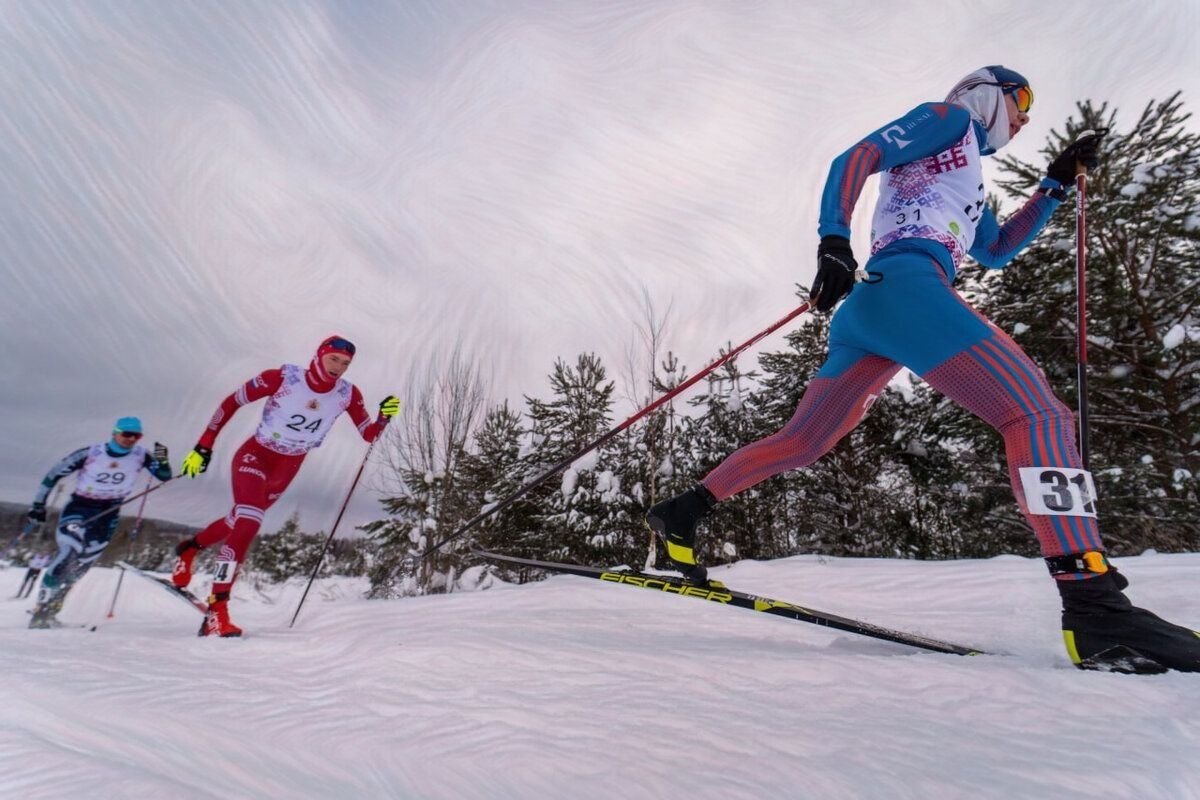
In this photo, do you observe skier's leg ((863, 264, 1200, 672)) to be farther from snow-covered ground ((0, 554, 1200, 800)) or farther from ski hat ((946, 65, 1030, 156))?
ski hat ((946, 65, 1030, 156))

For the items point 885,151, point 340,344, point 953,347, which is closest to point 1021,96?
point 885,151

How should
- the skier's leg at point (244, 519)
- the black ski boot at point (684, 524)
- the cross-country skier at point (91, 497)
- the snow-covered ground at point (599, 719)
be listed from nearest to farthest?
the snow-covered ground at point (599, 719), the black ski boot at point (684, 524), the skier's leg at point (244, 519), the cross-country skier at point (91, 497)

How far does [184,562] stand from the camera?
430cm

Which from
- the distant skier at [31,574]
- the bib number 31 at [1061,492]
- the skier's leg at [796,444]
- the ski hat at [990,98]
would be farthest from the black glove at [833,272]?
the distant skier at [31,574]

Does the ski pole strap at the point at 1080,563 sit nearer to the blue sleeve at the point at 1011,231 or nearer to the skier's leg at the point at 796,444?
the skier's leg at the point at 796,444

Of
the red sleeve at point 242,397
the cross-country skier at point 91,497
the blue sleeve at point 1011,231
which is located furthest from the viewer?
the cross-country skier at point 91,497

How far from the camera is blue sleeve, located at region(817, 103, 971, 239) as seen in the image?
5.88 ft

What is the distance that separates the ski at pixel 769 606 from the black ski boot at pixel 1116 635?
279mm

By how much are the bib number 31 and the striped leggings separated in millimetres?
17

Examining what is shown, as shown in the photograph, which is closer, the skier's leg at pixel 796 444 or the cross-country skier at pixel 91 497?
the skier's leg at pixel 796 444

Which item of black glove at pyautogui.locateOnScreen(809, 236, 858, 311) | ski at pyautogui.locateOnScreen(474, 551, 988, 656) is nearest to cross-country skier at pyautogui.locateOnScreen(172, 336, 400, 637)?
ski at pyautogui.locateOnScreen(474, 551, 988, 656)

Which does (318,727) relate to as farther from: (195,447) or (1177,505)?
(1177,505)

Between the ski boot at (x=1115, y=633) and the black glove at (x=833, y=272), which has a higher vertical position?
the black glove at (x=833, y=272)

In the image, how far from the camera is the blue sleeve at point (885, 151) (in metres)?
1.79
